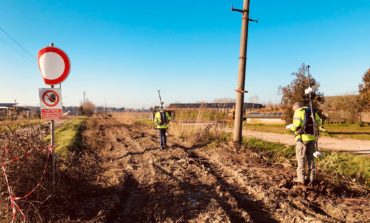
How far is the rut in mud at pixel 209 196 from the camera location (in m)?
4.66

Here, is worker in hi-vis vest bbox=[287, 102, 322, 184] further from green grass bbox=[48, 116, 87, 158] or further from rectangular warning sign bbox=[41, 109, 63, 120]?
green grass bbox=[48, 116, 87, 158]

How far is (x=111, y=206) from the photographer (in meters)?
4.97

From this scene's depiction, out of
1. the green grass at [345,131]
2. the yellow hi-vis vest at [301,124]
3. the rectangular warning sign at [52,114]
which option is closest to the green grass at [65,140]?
the rectangular warning sign at [52,114]

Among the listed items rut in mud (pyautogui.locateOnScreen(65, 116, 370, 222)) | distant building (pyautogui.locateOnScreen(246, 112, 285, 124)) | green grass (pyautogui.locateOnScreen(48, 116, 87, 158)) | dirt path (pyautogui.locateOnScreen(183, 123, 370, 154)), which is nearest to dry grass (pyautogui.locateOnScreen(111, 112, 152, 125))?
distant building (pyautogui.locateOnScreen(246, 112, 285, 124))

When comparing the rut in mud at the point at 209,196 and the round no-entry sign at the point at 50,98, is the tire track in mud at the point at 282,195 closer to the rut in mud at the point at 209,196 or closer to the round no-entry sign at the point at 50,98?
the rut in mud at the point at 209,196

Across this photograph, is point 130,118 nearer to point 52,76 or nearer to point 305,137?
point 305,137

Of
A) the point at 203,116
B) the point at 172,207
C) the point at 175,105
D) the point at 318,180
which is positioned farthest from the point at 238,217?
the point at 175,105

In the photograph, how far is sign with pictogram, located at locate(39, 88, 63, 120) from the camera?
479 cm

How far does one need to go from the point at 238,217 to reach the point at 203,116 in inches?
405

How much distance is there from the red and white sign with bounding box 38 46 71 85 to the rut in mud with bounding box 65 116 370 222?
216cm

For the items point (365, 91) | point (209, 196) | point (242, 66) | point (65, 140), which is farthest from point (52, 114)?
point (365, 91)

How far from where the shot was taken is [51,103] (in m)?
4.88

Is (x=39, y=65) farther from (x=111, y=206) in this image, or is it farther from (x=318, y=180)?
(x=318, y=180)

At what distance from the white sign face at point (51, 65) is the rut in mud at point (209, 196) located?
87.5 inches
